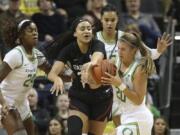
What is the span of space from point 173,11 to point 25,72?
241 inches

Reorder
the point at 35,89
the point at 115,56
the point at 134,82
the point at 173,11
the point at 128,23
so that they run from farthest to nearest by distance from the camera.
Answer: the point at 173,11, the point at 128,23, the point at 35,89, the point at 115,56, the point at 134,82

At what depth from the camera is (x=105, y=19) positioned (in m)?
8.59

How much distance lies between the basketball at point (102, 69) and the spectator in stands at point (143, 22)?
200 inches

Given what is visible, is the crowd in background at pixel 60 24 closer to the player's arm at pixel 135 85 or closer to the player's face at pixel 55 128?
the player's face at pixel 55 128

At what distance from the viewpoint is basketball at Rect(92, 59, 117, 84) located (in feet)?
23.7

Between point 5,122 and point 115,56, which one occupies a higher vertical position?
point 115,56

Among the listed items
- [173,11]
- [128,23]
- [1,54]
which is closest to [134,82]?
[1,54]

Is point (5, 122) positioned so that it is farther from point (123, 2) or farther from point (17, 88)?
point (123, 2)

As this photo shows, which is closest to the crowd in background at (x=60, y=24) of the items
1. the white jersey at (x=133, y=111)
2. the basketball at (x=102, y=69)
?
the basketball at (x=102, y=69)

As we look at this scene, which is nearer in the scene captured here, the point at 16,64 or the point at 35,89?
the point at 16,64

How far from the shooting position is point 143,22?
41.2ft

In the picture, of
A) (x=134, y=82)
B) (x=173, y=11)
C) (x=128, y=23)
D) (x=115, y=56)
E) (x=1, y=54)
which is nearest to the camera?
(x=134, y=82)

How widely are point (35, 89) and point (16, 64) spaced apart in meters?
3.54

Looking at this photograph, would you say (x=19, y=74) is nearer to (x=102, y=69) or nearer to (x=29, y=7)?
(x=102, y=69)
